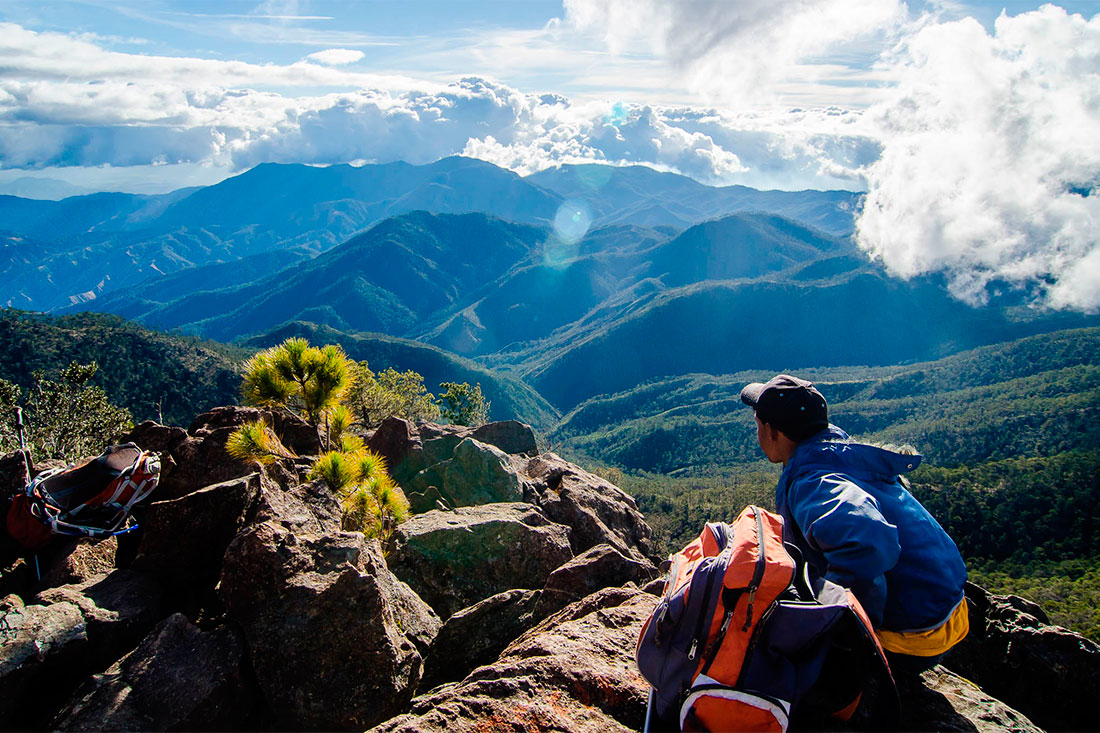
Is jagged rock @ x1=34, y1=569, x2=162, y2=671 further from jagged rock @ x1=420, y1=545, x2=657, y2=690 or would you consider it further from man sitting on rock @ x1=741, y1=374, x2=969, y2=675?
man sitting on rock @ x1=741, y1=374, x2=969, y2=675

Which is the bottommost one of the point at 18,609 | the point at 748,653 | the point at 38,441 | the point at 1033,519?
the point at 1033,519

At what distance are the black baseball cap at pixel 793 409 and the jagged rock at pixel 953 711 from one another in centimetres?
252

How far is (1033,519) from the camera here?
343 feet

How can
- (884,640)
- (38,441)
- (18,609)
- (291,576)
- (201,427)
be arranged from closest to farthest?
(884,640) < (18,609) < (291,576) < (201,427) < (38,441)

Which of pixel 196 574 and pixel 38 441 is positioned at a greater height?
pixel 196 574

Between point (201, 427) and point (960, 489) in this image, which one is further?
point (960, 489)

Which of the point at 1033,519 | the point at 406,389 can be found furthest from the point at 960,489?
the point at 406,389

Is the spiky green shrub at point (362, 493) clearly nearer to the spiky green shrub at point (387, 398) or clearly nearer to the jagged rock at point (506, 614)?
the jagged rock at point (506, 614)

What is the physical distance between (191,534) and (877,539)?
839 cm

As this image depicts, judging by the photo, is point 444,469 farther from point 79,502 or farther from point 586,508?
point 79,502

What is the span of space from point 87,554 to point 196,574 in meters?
1.68

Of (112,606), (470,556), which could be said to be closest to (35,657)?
(112,606)

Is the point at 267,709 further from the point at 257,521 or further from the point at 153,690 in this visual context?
the point at 257,521

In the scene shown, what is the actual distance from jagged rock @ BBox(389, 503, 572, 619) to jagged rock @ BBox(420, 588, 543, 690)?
3.51 meters
